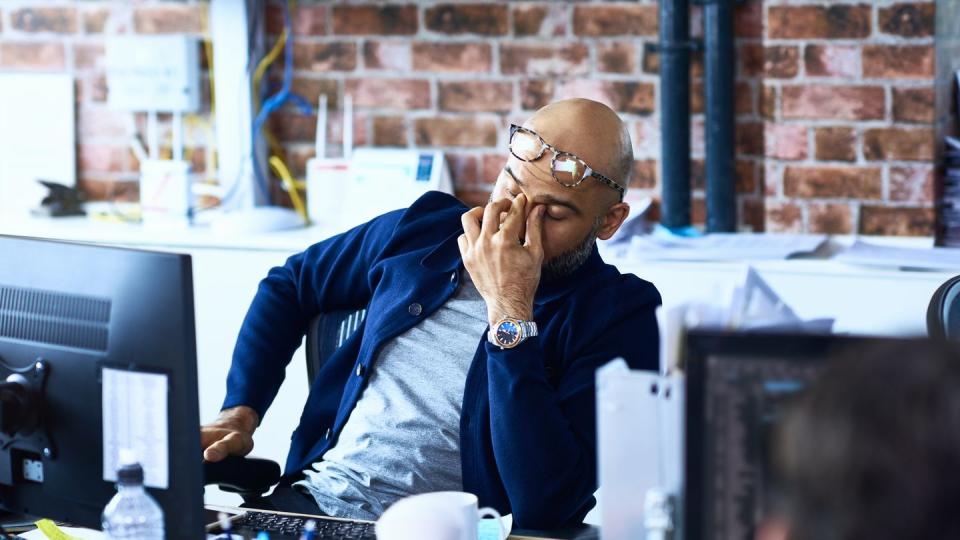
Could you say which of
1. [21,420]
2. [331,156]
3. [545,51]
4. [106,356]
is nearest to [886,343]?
[106,356]

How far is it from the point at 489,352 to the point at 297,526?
39 cm

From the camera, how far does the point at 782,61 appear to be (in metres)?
2.68

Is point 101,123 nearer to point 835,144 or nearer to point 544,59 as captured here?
point 544,59

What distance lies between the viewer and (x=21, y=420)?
4.47 feet

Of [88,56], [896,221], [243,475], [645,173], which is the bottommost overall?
[243,475]

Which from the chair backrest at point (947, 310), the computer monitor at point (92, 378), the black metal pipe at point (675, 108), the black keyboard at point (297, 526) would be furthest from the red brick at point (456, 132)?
the computer monitor at point (92, 378)

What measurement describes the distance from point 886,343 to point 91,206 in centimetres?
282

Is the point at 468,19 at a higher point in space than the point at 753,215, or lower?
higher

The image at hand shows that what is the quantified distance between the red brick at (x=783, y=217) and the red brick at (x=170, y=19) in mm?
1534

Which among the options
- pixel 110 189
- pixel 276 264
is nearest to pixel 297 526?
pixel 276 264

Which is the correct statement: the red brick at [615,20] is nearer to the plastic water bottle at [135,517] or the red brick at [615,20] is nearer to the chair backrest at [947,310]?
the chair backrest at [947,310]

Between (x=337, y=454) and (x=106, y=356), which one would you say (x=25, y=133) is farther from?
(x=106, y=356)

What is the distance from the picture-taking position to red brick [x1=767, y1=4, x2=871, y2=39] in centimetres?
263

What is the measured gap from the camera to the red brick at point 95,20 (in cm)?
323
